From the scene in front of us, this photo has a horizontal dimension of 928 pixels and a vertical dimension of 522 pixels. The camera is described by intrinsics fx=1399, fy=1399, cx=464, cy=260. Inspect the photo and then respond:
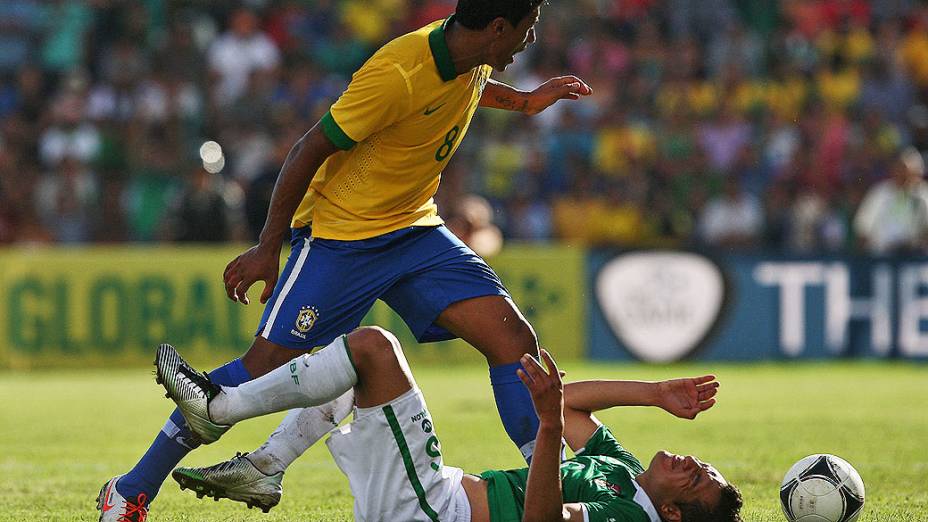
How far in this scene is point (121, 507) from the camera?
5293mm

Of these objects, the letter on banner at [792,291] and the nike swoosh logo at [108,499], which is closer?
the nike swoosh logo at [108,499]

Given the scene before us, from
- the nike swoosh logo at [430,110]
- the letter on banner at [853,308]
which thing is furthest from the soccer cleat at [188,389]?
the letter on banner at [853,308]

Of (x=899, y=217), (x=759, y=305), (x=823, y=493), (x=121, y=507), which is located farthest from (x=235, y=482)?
(x=899, y=217)

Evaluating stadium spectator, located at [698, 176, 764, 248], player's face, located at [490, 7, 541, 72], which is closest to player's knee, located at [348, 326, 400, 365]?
player's face, located at [490, 7, 541, 72]

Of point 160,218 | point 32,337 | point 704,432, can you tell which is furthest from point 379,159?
point 160,218

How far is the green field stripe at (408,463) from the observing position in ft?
15.7

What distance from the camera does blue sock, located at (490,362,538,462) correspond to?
216 inches

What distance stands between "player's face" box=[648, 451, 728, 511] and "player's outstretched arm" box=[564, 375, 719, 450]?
0.40 metres

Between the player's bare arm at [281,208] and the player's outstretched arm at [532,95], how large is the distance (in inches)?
43.1

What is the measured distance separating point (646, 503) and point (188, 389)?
1.68m

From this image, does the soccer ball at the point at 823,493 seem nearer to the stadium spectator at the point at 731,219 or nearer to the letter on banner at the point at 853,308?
the letter on banner at the point at 853,308

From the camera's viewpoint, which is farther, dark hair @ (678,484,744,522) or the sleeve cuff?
the sleeve cuff

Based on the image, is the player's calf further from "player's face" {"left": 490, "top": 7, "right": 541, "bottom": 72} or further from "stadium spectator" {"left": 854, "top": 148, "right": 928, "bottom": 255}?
"stadium spectator" {"left": 854, "top": 148, "right": 928, "bottom": 255}

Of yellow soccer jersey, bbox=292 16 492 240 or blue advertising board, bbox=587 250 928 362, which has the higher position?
yellow soccer jersey, bbox=292 16 492 240
